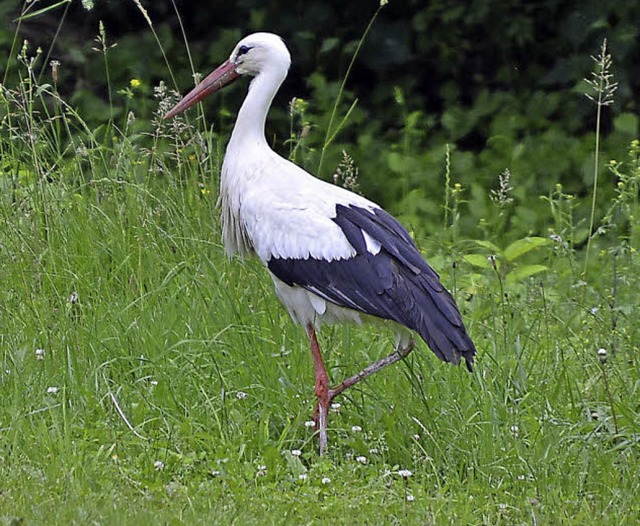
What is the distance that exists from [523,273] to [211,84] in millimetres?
1756

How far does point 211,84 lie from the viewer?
18.0ft

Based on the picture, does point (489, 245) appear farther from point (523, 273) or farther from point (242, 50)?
point (242, 50)

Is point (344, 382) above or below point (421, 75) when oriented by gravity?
below

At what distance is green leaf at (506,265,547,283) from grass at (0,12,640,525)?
0.26 meters

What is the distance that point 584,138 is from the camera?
8695 mm

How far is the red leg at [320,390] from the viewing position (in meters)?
4.62

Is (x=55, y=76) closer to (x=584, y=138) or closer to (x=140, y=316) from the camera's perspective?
(x=140, y=316)

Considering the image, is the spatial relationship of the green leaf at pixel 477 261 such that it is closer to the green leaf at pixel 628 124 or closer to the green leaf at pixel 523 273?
A: the green leaf at pixel 523 273

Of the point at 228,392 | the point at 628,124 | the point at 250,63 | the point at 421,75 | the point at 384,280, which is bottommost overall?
the point at 228,392

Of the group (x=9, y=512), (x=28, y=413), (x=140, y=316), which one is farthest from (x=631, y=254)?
(x=9, y=512)

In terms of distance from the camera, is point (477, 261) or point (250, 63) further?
point (477, 261)

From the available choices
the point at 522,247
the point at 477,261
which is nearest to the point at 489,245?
the point at 477,261

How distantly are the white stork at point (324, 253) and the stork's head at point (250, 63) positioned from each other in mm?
80

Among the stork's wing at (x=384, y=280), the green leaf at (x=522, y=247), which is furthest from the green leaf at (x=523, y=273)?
the stork's wing at (x=384, y=280)
